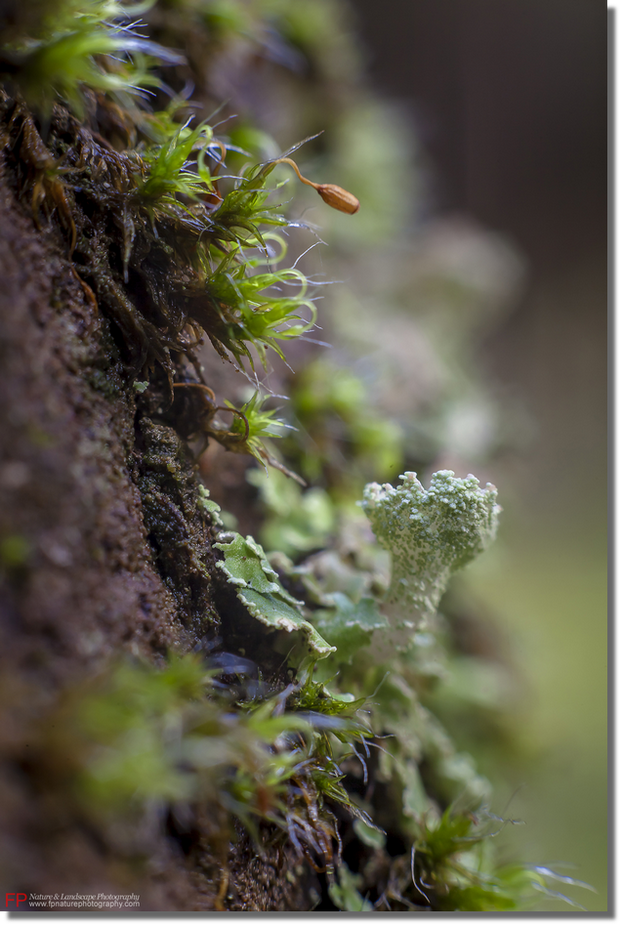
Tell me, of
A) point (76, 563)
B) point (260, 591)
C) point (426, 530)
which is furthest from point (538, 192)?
point (76, 563)

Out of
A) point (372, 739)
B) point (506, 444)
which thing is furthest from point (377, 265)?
point (372, 739)

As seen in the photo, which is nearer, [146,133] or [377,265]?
[146,133]

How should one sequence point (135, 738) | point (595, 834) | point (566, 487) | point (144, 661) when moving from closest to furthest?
point (135, 738)
point (144, 661)
point (595, 834)
point (566, 487)

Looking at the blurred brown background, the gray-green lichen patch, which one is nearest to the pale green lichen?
the gray-green lichen patch

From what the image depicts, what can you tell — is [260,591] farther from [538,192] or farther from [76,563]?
[538,192]

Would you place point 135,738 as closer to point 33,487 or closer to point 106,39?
point 33,487

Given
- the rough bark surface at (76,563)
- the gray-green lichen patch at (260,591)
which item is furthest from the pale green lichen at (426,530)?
the rough bark surface at (76,563)

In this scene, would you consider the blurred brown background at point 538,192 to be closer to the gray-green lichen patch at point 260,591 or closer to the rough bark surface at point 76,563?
the gray-green lichen patch at point 260,591
